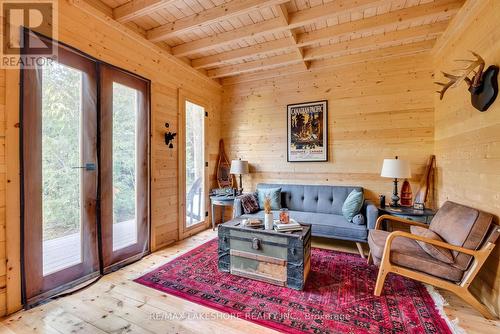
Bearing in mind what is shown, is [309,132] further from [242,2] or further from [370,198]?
[242,2]

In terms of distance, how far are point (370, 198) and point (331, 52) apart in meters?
2.26

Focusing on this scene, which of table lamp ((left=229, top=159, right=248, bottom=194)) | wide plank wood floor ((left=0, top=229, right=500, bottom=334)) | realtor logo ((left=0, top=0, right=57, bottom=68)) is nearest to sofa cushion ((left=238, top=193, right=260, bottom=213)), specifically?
table lamp ((left=229, top=159, right=248, bottom=194))

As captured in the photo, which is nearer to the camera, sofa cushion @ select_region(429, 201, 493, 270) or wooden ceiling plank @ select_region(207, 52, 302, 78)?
sofa cushion @ select_region(429, 201, 493, 270)

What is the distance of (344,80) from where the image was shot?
12.0ft

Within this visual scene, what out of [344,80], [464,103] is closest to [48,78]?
[344,80]

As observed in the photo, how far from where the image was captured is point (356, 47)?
3.12 m

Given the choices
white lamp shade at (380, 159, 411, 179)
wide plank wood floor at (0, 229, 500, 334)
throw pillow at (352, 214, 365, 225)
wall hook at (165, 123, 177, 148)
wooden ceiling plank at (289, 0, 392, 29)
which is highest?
wooden ceiling plank at (289, 0, 392, 29)

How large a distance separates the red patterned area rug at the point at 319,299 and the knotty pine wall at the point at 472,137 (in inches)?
24.4

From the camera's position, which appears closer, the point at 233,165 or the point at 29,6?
the point at 29,6

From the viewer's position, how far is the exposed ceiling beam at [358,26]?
92.4 inches

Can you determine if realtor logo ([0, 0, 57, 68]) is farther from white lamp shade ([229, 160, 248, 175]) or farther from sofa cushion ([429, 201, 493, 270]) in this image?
sofa cushion ([429, 201, 493, 270])

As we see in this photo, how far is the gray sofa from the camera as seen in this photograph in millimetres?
2822

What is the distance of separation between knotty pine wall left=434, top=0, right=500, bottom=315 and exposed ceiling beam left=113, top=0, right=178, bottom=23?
9.55 feet

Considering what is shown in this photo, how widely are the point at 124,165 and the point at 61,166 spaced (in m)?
0.64
